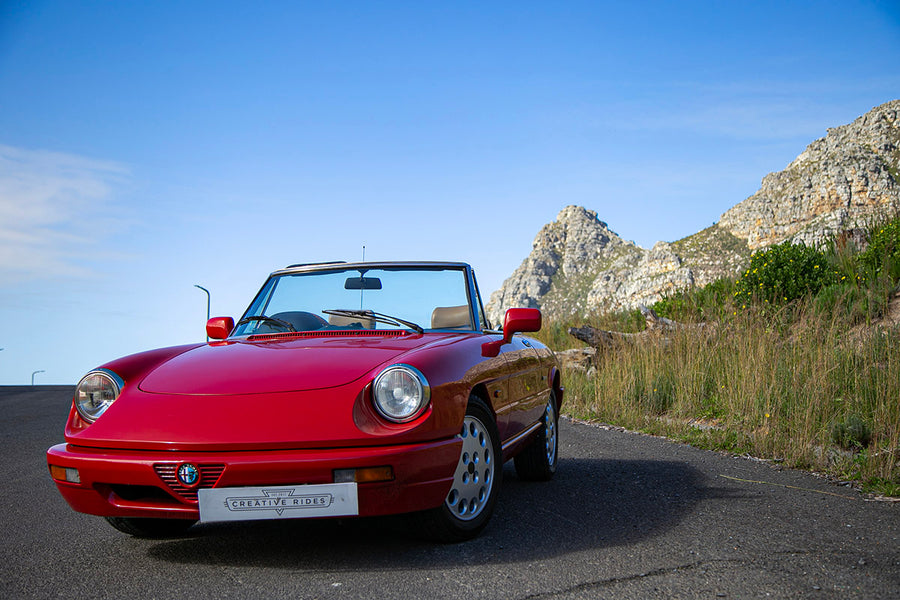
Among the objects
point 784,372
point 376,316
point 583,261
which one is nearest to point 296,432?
point 376,316

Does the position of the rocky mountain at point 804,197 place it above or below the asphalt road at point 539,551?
above

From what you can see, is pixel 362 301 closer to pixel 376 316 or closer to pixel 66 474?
pixel 376 316

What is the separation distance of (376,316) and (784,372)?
4.34m

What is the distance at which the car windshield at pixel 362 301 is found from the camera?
4625mm

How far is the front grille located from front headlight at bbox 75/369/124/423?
632mm

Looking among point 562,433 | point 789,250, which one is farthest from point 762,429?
point 789,250

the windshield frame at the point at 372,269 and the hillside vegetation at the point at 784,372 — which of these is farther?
the hillside vegetation at the point at 784,372

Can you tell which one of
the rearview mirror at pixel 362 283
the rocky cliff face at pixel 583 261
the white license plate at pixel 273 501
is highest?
the rocky cliff face at pixel 583 261

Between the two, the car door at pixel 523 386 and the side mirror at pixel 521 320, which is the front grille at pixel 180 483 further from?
the side mirror at pixel 521 320

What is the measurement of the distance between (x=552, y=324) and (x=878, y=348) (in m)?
9.34

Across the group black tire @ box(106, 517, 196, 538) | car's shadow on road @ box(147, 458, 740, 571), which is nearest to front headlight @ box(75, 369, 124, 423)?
black tire @ box(106, 517, 196, 538)

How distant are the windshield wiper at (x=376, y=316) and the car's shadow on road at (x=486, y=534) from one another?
44.9 inches

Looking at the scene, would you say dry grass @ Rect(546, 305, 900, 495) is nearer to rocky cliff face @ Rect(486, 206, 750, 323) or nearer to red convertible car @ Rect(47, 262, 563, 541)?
red convertible car @ Rect(47, 262, 563, 541)

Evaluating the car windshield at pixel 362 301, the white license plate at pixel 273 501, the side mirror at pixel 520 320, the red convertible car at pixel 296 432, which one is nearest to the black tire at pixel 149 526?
the red convertible car at pixel 296 432
